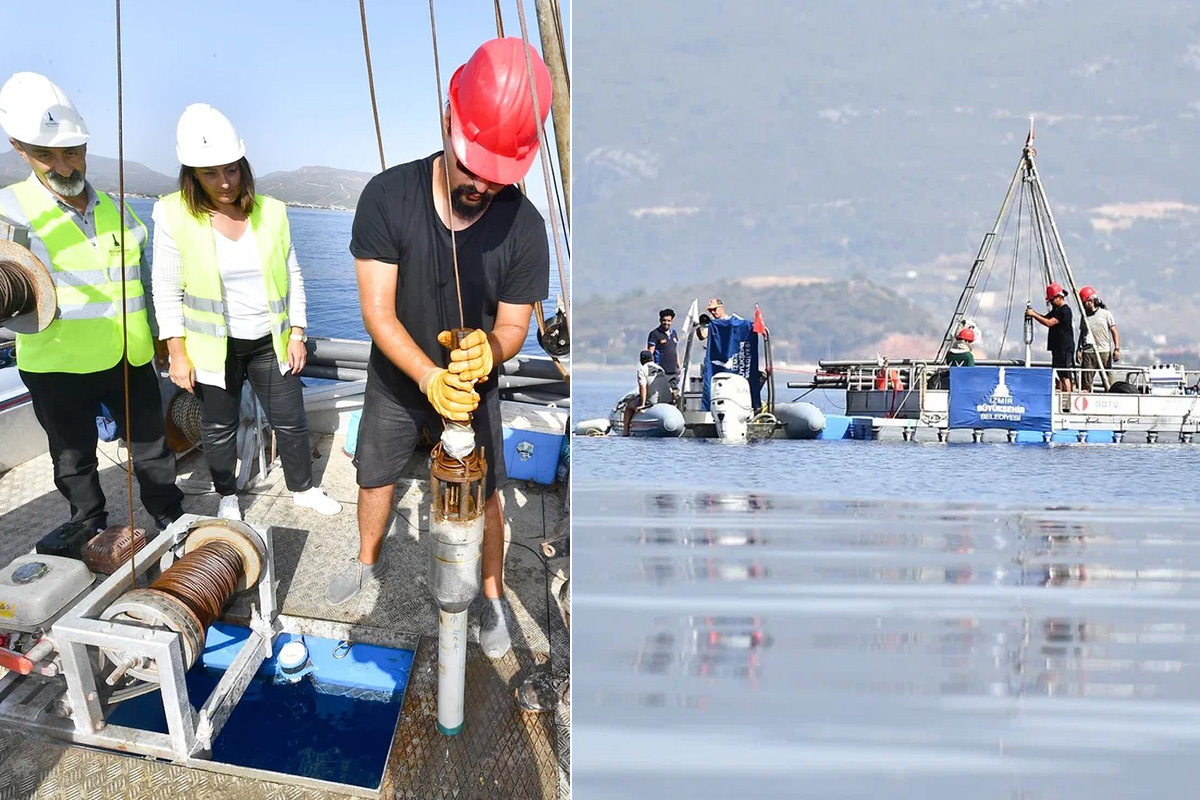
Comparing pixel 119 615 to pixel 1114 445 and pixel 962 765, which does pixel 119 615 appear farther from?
pixel 1114 445

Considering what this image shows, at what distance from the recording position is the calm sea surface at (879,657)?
1418 mm

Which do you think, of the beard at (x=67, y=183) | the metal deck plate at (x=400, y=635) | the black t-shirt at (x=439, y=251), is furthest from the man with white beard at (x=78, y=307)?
the black t-shirt at (x=439, y=251)

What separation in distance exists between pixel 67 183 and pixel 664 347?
8.38m

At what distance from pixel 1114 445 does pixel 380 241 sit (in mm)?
11127

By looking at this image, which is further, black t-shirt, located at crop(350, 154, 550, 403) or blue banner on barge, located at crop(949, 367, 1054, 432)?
blue banner on barge, located at crop(949, 367, 1054, 432)

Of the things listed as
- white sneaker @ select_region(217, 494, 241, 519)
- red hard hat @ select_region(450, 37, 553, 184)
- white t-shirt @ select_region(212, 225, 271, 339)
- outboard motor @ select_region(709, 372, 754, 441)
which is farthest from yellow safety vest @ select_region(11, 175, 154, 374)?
outboard motor @ select_region(709, 372, 754, 441)

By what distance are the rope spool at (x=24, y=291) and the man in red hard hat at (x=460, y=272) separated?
73cm

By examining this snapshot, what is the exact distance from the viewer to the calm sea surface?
1.42 metres

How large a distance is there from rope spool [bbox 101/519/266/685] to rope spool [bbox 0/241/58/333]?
0.60 metres

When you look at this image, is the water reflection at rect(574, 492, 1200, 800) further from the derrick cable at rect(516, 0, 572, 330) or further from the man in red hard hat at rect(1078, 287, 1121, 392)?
the man in red hard hat at rect(1078, 287, 1121, 392)

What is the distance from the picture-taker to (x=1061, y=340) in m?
9.76

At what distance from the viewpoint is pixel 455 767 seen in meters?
1.49

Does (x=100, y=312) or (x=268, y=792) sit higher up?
(x=100, y=312)

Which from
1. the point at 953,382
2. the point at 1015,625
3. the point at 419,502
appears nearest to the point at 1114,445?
the point at 953,382
